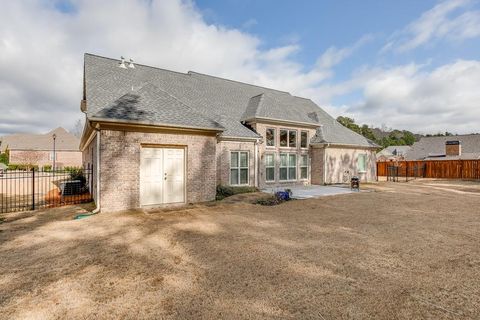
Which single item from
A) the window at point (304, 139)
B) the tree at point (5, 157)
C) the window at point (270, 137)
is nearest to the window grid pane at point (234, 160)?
the window at point (270, 137)

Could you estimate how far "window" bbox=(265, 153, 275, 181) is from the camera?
17.2 m

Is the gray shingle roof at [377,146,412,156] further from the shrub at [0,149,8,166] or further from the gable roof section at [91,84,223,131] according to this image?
the shrub at [0,149,8,166]

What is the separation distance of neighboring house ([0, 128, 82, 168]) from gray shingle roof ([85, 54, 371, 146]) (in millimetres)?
42819

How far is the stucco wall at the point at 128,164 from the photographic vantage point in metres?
9.48

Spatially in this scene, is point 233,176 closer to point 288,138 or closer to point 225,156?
point 225,156

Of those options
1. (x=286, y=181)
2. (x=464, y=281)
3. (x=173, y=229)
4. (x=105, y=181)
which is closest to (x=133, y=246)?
(x=173, y=229)

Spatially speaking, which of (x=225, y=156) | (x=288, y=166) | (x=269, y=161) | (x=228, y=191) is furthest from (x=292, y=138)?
(x=228, y=191)

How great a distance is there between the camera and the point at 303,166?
19.2 metres

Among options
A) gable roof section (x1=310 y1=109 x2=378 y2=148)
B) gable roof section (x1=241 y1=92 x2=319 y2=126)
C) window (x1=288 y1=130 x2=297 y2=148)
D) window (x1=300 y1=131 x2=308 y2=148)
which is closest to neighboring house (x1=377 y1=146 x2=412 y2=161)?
gable roof section (x1=310 y1=109 x2=378 y2=148)

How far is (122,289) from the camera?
413cm

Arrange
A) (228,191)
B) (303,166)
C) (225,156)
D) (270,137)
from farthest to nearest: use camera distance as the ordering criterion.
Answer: (303,166)
(270,137)
(225,156)
(228,191)

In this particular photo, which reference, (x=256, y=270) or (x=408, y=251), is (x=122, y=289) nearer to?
(x=256, y=270)

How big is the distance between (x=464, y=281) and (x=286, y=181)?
45.1 ft

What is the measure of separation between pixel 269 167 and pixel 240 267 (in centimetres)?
1265
